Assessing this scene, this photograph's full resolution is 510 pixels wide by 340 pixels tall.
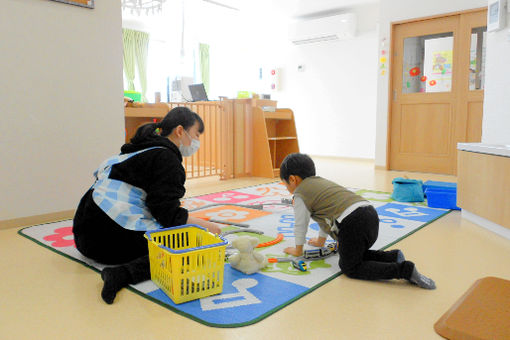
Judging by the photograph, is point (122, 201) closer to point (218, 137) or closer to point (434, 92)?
point (218, 137)

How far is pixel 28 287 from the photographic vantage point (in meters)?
1.61

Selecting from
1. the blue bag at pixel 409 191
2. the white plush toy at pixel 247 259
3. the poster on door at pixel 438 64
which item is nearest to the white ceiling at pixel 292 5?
the poster on door at pixel 438 64

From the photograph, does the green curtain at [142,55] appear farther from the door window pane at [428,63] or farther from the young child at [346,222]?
the young child at [346,222]

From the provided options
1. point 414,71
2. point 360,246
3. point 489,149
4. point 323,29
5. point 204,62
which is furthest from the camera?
point 204,62

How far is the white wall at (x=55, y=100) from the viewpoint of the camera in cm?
251

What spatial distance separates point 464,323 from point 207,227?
1.08 m

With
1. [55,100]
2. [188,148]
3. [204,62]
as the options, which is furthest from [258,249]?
[204,62]

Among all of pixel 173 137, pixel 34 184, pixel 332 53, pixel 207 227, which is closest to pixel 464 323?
pixel 207 227

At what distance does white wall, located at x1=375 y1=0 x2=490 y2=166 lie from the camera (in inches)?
193

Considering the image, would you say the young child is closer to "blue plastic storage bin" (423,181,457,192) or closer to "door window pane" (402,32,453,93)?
"blue plastic storage bin" (423,181,457,192)

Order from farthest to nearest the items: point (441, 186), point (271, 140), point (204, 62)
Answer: point (204, 62), point (271, 140), point (441, 186)

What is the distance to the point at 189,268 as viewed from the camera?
54.7 inches

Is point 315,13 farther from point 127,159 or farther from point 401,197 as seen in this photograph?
point 127,159

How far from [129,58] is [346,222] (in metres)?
7.22
